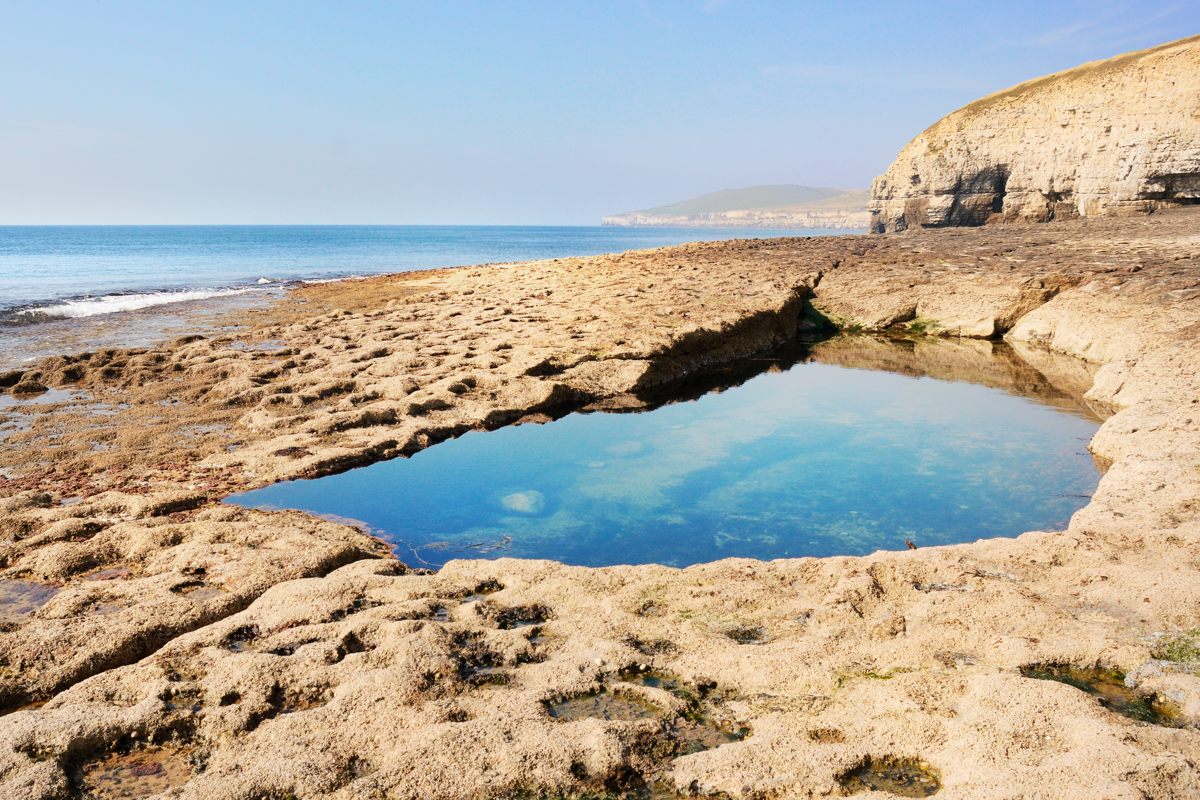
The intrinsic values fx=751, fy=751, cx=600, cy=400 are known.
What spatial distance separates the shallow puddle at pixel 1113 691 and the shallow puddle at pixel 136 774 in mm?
4302

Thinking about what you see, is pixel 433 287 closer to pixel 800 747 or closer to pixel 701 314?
pixel 701 314

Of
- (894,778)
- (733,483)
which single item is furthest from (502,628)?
(733,483)

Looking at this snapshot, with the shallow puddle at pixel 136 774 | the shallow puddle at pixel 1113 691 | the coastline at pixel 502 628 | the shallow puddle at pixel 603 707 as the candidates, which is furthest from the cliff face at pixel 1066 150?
the shallow puddle at pixel 136 774

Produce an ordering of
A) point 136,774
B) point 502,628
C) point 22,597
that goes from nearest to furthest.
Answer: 1. point 136,774
2. point 502,628
3. point 22,597

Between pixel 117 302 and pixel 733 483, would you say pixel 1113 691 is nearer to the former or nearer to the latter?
pixel 733 483

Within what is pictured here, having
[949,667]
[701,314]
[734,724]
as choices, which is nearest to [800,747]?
[734,724]

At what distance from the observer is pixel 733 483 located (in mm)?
8180

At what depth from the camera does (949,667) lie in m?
4.10

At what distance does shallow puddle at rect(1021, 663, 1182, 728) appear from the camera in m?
3.64

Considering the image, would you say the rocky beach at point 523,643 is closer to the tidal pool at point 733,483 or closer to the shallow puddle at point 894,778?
the shallow puddle at point 894,778

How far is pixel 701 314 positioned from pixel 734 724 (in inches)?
459

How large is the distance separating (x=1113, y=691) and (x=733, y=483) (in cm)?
451

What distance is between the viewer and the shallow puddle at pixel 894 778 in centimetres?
327

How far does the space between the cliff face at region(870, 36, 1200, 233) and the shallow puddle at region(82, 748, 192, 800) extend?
142 ft
